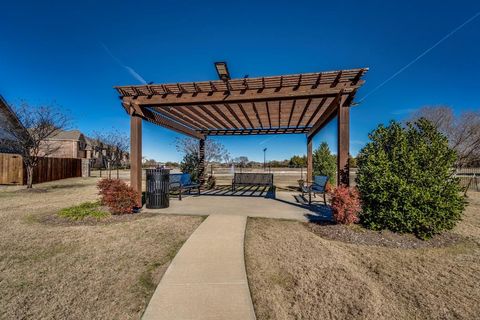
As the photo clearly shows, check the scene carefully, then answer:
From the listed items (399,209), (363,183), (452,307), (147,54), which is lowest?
(452,307)

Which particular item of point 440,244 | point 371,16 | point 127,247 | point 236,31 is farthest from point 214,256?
point 371,16

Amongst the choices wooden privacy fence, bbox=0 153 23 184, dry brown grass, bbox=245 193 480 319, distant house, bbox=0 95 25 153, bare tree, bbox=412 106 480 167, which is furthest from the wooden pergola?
bare tree, bbox=412 106 480 167

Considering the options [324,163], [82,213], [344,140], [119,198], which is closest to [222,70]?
[344,140]

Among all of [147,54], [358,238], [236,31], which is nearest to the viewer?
[358,238]

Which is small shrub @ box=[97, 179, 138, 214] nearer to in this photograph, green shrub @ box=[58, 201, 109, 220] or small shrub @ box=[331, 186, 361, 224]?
green shrub @ box=[58, 201, 109, 220]

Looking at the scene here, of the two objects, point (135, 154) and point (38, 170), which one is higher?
point (135, 154)

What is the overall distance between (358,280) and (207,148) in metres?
16.6

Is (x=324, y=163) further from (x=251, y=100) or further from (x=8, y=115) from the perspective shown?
(x=8, y=115)

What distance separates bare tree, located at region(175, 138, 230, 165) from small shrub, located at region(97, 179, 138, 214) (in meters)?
10.7

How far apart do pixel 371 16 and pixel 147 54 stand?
912 cm

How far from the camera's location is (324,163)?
12133mm

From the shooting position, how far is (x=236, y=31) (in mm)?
8844

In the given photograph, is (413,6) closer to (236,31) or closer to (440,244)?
(236,31)

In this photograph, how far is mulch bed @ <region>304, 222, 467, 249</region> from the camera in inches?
157
